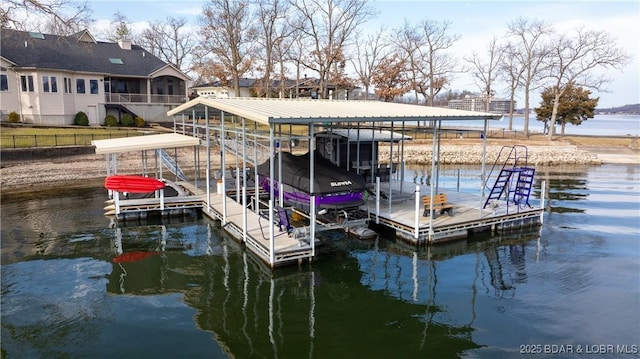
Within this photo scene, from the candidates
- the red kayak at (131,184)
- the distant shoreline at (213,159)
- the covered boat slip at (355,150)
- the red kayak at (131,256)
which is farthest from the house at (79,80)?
the red kayak at (131,256)

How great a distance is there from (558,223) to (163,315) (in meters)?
13.6

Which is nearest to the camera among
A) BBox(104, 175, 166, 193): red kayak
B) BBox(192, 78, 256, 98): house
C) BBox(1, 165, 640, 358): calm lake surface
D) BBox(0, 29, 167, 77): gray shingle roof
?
BBox(1, 165, 640, 358): calm lake surface

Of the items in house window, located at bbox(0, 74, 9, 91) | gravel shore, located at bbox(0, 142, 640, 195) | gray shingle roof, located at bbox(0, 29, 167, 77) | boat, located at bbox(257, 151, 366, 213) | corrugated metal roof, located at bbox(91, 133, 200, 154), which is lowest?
gravel shore, located at bbox(0, 142, 640, 195)

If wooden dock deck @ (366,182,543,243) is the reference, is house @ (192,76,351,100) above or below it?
above

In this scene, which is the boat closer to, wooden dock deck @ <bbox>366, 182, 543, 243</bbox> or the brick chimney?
wooden dock deck @ <bbox>366, 182, 543, 243</bbox>

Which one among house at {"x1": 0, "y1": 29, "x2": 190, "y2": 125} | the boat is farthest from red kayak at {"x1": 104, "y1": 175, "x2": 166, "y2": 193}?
house at {"x1": 0, "y1": 29, "x2": 190, "y2": 125}

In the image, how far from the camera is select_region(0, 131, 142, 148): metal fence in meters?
26.2

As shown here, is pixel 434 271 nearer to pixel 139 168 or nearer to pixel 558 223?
pixel 558 223

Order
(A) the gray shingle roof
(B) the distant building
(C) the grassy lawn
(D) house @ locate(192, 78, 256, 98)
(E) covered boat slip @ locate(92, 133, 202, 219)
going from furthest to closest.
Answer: (B) the distant building → (D) house @ locate(192, 78, 256, 98) → (A) the gray shingle roof → (C) the grassy lawn → (E) covered boat slip @ locate(92, 133, 202, 219)

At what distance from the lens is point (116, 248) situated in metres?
13.2

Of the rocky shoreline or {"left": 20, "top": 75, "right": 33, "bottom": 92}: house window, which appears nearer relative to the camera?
the rocky shoreline

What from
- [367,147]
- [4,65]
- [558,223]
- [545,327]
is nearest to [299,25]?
[4,65]

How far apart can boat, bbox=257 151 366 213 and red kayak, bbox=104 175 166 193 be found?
17.0 ft

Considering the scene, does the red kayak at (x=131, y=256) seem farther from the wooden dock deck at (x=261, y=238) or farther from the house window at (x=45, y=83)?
the house window at (x=45, y=83)
